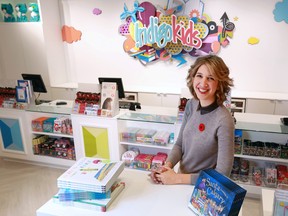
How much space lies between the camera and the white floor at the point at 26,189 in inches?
113

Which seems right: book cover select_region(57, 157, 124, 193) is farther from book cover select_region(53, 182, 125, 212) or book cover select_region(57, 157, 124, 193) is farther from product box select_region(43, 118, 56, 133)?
product box select_region(43, 118, 56, 133)

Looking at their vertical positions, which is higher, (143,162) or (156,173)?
(156,173)

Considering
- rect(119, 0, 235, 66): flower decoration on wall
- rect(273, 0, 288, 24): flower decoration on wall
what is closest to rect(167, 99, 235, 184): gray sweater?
rect(119, 0, 235, 66): flower decoration on wall

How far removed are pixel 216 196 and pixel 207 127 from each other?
1.52 feet

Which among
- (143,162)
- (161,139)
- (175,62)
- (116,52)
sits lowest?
(143,162)

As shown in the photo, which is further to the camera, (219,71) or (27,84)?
(27,84)

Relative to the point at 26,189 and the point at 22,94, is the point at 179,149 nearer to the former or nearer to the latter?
the point at 26,189

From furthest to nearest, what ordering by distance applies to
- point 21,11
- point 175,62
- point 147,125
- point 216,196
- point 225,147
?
point 21,11 < point 175,62 < point 147,125 < point 225,147 < point 216,196

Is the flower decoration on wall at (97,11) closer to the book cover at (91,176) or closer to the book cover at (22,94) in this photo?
the book cover at (22,94)

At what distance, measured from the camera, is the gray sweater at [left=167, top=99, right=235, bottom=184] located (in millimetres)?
1391

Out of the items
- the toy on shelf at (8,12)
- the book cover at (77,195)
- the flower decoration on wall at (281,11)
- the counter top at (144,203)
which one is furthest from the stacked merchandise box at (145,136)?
the toy on shelf at (8,12)

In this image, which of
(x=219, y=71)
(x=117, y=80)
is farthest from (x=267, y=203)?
(x=117, y=80)

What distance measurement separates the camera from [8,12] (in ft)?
18.7

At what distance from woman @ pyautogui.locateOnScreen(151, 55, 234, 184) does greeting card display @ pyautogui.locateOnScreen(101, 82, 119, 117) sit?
1.62m
